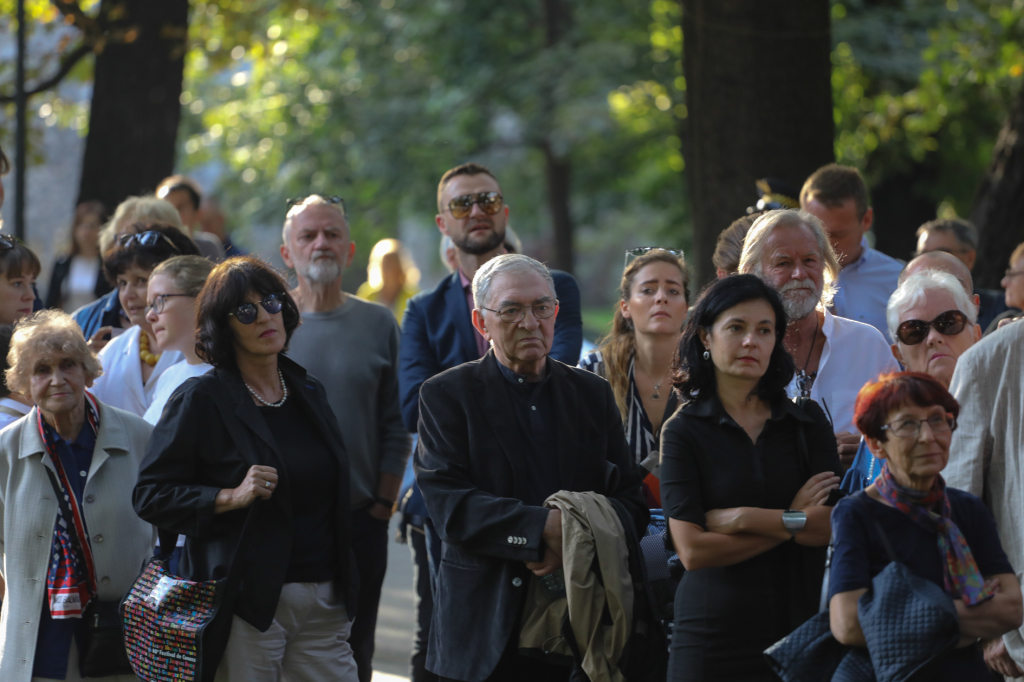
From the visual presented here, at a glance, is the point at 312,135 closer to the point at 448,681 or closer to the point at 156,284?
the point at 156,284

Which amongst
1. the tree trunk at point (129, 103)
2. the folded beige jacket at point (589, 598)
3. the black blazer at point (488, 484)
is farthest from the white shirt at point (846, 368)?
the tree trunk at point (129, 103)

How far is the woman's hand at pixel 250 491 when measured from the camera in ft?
12.4

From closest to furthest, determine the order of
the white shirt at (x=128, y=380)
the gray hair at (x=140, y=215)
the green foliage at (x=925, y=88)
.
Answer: the white shirt at (x=128, y=380), the gray hair at (x=140, y=215), the green foliage at (x=925, y=88)

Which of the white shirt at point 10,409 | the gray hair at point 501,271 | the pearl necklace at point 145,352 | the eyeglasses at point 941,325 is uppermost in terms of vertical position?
the gray hair at point 501,271

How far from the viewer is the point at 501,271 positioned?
397 centimetres

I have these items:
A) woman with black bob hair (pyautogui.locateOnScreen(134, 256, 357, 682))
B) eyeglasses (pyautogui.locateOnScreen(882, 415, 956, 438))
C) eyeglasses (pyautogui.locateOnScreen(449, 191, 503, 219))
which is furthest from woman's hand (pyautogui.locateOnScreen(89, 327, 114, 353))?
eyeglasses (pyautogui.locateOnScreen(882, 415, 956, 438))

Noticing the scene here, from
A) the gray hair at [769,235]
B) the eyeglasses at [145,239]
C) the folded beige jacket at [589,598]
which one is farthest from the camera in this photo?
the eyeglasses at [145,239]

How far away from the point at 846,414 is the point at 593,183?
17.2 m

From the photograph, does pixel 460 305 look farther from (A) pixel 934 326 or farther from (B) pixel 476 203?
(A) pixel 934 326

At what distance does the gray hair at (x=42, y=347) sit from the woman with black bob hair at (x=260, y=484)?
1.95 feet

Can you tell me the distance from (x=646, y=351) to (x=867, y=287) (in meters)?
1.56

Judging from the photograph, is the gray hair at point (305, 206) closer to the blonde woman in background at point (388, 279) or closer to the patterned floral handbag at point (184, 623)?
the patterned floral handbag at point (184, 623)

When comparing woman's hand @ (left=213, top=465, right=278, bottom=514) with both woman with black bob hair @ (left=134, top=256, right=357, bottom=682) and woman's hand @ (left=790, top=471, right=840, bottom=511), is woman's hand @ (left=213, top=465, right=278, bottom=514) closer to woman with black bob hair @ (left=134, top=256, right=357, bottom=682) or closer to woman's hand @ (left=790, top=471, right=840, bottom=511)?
woman with black bob hair @ (left=134, top=256, right=357, bottom=682)

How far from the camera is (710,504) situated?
11.5 ft
